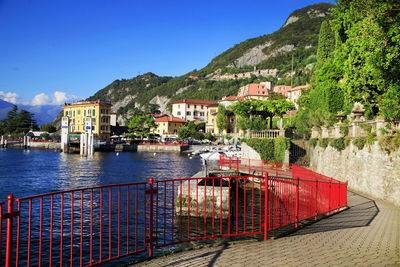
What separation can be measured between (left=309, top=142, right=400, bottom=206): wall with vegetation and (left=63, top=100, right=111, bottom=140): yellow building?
86593 mm

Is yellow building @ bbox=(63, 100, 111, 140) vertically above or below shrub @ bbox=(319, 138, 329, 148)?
above

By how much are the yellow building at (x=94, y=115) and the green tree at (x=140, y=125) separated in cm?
906

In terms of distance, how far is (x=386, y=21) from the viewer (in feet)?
41.5

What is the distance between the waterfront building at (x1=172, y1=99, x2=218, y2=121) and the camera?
135375 mm

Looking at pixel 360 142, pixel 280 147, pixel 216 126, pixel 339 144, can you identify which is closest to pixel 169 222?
pixel 360 142

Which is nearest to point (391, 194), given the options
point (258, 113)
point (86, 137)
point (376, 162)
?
point (376, 162)

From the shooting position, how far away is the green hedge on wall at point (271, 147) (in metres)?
33.4

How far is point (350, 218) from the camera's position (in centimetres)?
1152

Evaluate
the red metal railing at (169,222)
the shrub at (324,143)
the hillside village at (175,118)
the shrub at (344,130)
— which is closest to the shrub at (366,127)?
the shrub at (344,130)

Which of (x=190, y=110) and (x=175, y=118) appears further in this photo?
(x=190, y=110)

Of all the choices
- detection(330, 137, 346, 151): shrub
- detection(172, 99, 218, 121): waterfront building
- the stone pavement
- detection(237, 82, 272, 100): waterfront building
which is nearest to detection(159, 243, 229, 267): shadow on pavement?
the stone pavement

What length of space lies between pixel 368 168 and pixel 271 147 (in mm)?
18404

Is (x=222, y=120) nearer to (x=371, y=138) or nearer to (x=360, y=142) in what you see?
(x=360, y=142)

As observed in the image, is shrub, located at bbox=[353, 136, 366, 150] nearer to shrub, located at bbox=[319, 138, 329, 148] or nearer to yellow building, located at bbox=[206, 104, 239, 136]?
shrub, located at bbox=[319, 138, 329, 148]
